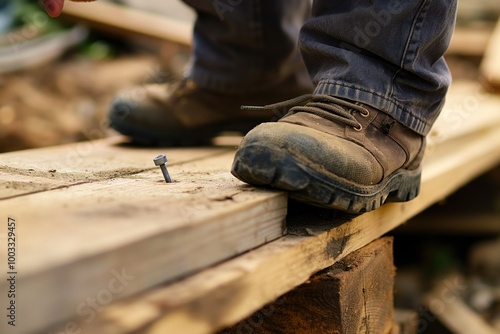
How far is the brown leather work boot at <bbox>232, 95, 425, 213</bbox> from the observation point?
104 centimetres

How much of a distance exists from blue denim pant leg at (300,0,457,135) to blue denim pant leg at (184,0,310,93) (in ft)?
1.25

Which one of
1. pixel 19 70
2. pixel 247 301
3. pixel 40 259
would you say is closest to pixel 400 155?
pixel 247 301

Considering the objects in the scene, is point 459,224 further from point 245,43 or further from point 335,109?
point 335,109

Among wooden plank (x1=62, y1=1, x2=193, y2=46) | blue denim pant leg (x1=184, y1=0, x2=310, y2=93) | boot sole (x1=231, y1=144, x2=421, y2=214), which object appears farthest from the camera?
wooden plank (x1=62, y1=1, x2=193, y2=46)

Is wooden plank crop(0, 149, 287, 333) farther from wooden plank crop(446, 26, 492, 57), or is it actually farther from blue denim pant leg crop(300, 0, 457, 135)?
wooden plank crop(446, 26, 492, 57)

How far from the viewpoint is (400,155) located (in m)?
1.24

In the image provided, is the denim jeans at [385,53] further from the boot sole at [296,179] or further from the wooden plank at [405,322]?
the wooden plank at [405,322]

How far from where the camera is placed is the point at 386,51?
1.19 m

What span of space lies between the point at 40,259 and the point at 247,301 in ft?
1.02

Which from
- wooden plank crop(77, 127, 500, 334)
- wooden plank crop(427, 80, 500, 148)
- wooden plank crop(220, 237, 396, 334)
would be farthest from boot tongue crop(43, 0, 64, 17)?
wooden plank crop(427, 80, 500, 148)

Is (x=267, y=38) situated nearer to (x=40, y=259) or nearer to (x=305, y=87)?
(x=305, y=87)

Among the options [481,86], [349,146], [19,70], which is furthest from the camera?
[19,70]

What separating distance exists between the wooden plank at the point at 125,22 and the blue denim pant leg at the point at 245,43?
232 centimetres

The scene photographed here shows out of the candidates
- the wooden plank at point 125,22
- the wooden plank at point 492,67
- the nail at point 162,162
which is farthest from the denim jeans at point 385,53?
the wooden plank at point 125,22
